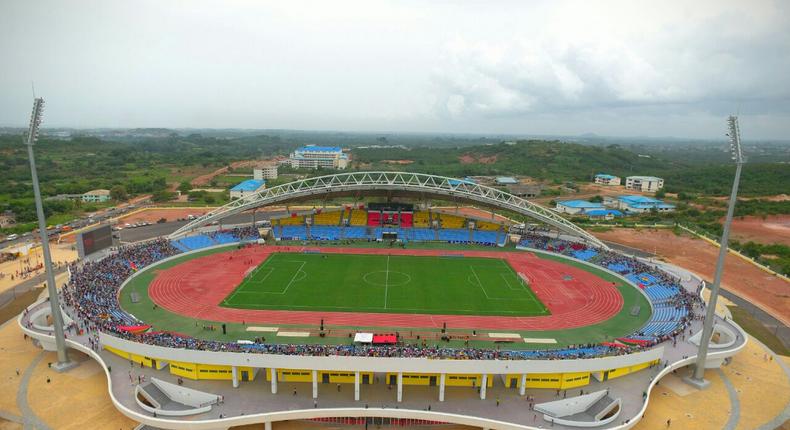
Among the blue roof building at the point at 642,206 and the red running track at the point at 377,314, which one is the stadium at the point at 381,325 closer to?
the red running track at the point at 377,314

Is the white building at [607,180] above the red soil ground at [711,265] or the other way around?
above

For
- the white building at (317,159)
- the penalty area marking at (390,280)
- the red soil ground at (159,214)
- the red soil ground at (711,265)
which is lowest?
the red soil ground at (711,265)

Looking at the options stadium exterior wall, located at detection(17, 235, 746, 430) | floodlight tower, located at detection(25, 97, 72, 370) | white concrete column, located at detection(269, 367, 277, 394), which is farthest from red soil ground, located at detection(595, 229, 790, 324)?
floodlight tower, located at detection(25, 97, 72, 370)

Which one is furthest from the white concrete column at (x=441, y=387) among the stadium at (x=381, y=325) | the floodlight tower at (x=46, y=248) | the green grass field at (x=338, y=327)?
the floodlight tower at (x=46, y=248)

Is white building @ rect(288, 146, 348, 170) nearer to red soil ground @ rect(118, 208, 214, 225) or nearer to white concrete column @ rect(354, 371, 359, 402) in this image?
red soil ground @ rect(118, 208, 214, 225)

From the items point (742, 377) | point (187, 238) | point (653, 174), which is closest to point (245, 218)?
point (187, 238)

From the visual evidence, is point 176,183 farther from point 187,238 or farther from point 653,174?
point 653,174

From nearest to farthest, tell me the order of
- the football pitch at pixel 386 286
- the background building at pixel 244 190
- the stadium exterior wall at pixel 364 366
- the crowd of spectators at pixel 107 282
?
the stadium exterior wall at pixel 364 366, the crowd of spectators at pixel 107 282, the football pitch at pixel 386 286, the background building at pixel 244 190
